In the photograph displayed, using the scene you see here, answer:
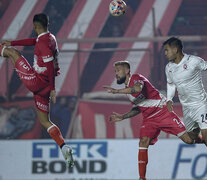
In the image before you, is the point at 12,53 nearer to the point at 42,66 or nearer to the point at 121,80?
the point at 42,66

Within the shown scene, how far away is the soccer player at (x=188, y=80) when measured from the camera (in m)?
7.02

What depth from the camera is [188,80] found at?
7.11 m

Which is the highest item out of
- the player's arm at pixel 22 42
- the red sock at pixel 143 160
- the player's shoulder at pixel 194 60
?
the player's arm at pixel 22 42

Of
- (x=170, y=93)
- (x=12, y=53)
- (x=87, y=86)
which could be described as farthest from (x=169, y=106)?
(x=87, y=86)

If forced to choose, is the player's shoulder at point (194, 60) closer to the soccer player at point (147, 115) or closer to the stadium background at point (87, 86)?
the soccer player at point (147, 115)

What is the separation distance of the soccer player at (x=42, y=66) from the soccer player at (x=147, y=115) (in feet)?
2.83

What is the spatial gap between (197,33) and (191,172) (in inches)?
127

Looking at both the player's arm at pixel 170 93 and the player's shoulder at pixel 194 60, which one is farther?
the player's arm at pixel 170 93

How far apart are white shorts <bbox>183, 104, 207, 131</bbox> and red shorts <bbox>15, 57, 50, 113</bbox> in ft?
6.01

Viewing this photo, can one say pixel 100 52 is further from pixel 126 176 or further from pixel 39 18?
pixel 39 18

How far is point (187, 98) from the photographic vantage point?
7242 millimetres

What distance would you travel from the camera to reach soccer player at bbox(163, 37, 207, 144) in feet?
23.0

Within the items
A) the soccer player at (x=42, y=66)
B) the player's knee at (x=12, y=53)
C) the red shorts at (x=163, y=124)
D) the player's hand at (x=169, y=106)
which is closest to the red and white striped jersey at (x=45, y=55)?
the soccer player at (x=42, y=66)

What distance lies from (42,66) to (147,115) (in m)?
1.56
